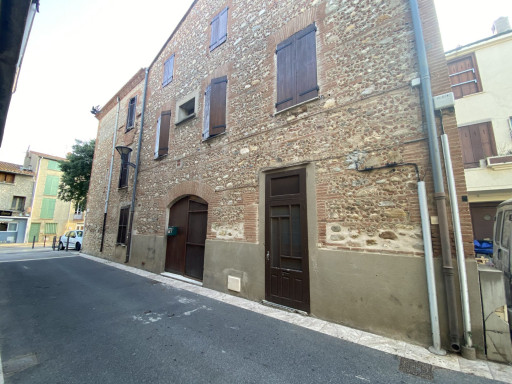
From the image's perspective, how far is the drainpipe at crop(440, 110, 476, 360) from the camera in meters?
2.76

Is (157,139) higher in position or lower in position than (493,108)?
lower

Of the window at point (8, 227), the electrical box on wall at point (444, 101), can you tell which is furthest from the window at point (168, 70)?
the window at point (8, 227)

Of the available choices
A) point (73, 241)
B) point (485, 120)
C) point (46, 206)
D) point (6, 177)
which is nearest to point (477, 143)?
point (485, 120)

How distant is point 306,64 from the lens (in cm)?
490

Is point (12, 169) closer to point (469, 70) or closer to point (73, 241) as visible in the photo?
point (73, 241)

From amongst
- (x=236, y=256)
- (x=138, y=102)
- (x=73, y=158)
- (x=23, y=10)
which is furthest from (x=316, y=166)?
(x=73, y=158)

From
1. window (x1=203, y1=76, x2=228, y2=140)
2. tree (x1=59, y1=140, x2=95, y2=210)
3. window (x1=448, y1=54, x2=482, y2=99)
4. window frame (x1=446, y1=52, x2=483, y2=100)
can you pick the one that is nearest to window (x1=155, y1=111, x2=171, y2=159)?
window (x1=203, y1=76, x2=228, y2=140)

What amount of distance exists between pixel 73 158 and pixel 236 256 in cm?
1691

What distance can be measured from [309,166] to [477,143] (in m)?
8.81

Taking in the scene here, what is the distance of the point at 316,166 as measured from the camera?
4.39m

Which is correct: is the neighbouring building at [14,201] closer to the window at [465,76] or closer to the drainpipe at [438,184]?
the drainpipe at [438,184]

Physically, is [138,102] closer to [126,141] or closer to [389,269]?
[126,141]

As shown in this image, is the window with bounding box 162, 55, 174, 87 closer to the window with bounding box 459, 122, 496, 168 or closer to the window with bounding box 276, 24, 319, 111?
the window with bounding box 276, 24, 319, 111

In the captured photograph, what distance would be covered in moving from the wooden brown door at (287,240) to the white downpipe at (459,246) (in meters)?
2.18
